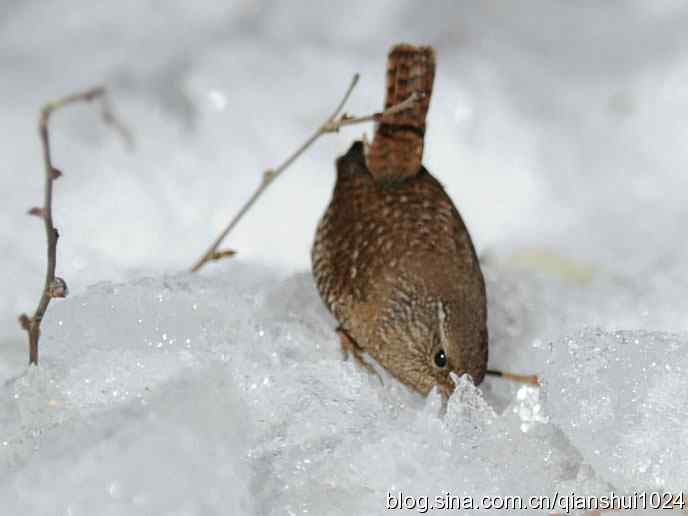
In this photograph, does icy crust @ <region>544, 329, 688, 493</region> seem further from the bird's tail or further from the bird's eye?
the bird's tail

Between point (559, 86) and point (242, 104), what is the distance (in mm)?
1125

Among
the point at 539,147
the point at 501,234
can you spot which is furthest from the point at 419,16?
the point at 501,234

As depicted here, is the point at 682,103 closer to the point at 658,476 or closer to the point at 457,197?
the point at 457,197

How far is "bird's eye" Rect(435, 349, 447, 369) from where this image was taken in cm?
191

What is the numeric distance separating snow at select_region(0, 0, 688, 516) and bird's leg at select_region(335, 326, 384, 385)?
0.02 metres

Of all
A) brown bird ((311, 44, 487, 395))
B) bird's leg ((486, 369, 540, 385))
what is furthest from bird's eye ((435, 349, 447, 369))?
bird's leg ((486, 369, 540, 385))

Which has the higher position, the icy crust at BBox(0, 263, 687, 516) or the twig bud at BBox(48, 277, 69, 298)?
the twig bud at BBox(48, 277, 69, 298)

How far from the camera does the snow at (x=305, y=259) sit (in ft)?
5.50

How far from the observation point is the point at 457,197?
3209 mm

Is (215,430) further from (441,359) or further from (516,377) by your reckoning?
(516,377)

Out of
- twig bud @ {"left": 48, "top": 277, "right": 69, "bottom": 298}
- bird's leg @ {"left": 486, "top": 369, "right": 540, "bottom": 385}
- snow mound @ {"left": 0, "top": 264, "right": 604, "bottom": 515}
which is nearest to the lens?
snow mound @ {"left": 0, "top": 264, "right": 604, "bottom": 515}

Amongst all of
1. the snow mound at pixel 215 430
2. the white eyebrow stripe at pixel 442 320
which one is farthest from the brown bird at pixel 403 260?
the snow mound at pixel 215 430

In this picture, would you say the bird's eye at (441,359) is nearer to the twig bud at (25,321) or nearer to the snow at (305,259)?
the snow at (305,259)

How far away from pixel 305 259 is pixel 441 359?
3.39 ft
